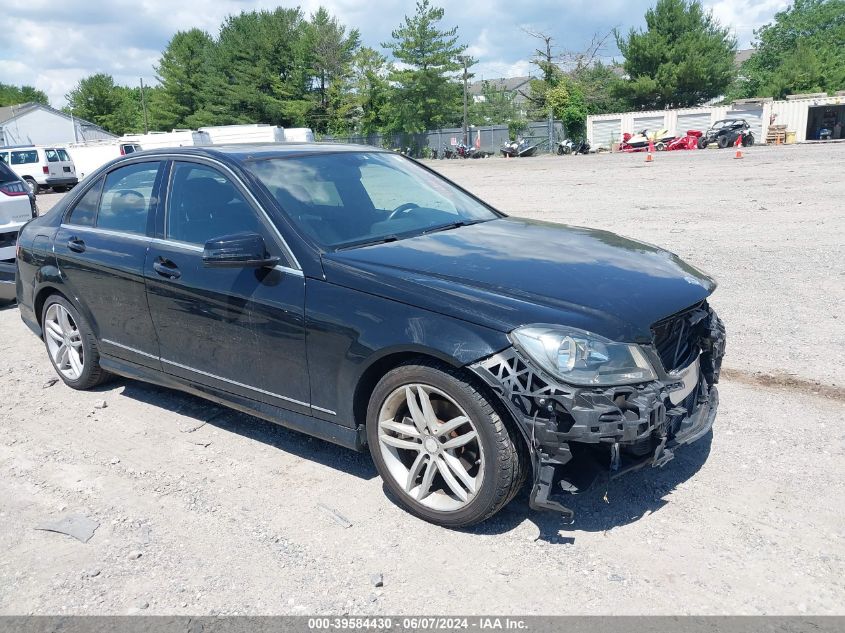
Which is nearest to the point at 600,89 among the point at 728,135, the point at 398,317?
the point at 728,135

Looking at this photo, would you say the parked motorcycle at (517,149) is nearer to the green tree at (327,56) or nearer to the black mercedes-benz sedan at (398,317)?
the green tree at (327,56)

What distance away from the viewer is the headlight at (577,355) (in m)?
2.91

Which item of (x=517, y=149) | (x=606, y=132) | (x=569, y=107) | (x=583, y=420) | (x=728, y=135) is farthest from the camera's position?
(x=569, y=107)

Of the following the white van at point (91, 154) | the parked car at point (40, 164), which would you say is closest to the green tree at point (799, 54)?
the white van at point (91, 154)

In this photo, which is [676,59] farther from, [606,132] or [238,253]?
[238,253]

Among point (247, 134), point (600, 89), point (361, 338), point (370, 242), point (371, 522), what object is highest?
point (600, 89)

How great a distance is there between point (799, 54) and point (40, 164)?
56998mm

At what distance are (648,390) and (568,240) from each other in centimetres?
135

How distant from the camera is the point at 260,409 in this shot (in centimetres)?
398

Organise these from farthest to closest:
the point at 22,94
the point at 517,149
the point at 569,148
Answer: the point at 22,94, the point at 569,148, the point at 517,149

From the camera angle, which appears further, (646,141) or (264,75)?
(264,75)

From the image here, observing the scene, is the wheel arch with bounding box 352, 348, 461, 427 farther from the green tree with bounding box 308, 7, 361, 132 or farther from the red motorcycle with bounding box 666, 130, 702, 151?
the green tree with bounding box 308, 7, 361, 132

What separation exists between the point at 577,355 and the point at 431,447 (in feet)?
2.76

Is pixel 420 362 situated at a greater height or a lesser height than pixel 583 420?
greater
